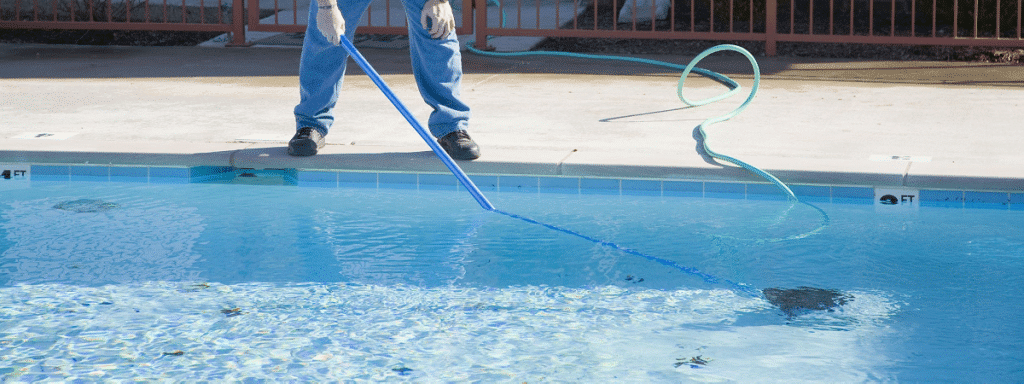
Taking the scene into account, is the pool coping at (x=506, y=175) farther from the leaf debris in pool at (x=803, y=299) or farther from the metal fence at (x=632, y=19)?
the metal fence at (x=632, y=19)

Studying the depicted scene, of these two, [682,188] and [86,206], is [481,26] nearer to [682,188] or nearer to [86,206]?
[682,188]

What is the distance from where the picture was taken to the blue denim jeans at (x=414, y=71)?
14.1ft

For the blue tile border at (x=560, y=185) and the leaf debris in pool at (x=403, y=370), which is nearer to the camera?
the leaf debris in pool at (x=403, y=370)

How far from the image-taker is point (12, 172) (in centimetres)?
437

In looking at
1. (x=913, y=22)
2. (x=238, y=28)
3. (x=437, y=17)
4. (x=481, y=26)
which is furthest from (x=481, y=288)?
(x=238, y=28)

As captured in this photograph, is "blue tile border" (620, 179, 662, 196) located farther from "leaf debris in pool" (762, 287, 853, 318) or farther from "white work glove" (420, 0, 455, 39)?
"leaf debris in pool" (762, 287, 853, 318)

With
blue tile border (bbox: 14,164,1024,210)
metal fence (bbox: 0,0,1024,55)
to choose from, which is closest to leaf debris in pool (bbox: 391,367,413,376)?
blue tile border (bbox: 14,164,1024,210)

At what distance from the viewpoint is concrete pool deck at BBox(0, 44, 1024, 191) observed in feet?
13.6

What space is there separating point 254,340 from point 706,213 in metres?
1.78

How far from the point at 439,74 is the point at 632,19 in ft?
16.9

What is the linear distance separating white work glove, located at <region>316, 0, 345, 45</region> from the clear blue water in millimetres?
574

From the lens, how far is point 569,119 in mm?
5199

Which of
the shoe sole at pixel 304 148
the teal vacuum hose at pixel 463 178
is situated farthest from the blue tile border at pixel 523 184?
the shoe sole at pixel 304 148

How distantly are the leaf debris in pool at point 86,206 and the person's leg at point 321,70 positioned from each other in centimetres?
76
